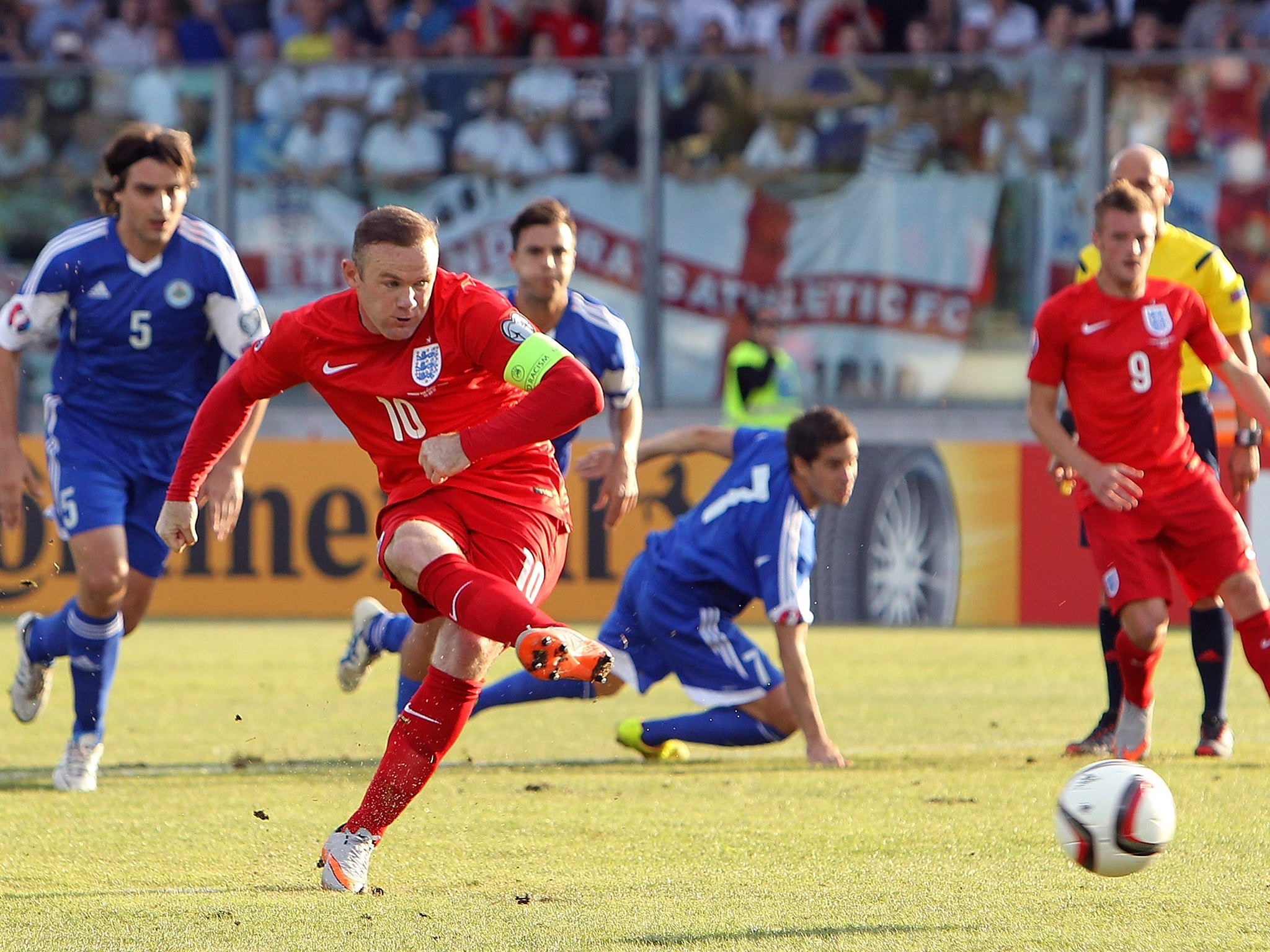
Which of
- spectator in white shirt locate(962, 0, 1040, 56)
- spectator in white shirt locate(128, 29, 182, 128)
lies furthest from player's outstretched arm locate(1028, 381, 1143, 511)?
spectator in white shirt locate(128, 29, 182, 128)

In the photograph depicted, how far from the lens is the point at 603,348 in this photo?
655 centimetres

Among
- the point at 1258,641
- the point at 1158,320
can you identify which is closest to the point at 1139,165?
the point at 1158,320

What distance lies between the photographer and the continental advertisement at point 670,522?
1149 cm

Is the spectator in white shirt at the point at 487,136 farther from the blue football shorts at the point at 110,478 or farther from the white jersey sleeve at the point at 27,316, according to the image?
the white jersey sleeve at the point at 27,316

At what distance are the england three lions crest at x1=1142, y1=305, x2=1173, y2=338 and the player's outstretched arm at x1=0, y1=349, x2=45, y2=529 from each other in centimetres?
397

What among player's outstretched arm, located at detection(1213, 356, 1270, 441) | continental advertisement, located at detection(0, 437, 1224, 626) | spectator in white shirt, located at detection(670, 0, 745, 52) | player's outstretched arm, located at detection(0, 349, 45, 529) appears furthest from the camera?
spectator in white shirt, located at detection(670, 0, 745, 52)

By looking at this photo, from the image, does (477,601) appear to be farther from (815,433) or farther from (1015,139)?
(1015,139)

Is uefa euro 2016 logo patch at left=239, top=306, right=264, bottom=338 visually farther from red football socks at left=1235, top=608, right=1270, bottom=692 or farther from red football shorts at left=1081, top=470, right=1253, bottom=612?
red football socks at left=1235, top=608, right=1270, bottom=692

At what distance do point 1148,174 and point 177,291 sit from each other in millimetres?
3657

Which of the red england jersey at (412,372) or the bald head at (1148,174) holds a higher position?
the bald head at (1148,174)

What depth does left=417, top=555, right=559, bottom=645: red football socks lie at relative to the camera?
4262mm

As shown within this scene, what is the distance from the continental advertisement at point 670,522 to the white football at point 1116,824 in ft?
23.2

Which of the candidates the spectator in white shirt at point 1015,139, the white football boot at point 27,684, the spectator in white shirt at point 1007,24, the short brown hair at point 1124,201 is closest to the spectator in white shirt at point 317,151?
the spectator in white shirt at point 1015,139

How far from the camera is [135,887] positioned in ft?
15.0
